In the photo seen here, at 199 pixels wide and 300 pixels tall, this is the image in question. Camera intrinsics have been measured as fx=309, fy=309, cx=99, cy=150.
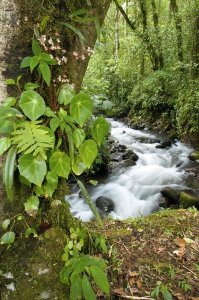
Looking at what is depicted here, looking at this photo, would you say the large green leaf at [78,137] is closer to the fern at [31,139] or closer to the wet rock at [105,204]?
the fern at [31,139]

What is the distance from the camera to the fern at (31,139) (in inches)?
58.0

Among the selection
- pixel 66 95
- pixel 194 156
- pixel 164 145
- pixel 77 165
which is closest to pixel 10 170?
pixel 77 165

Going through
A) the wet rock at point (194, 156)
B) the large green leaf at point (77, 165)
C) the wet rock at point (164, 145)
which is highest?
the large green leaf at point (77, 165)

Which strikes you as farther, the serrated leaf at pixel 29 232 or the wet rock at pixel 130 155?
the wet rock at pixel 130 155

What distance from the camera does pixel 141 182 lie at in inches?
296

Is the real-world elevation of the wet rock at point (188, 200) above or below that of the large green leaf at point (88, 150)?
below

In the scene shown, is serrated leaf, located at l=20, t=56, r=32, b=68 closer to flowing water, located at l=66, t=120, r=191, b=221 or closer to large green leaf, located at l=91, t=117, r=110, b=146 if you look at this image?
large green leaf, located at l=91, t=117, r=110, b=146

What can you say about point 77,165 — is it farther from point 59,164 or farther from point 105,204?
point 105,204

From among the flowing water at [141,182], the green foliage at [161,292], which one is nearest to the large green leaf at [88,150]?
the green foliage at [161,292]

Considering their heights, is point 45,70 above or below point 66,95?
above

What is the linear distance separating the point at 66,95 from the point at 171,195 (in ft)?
16.2

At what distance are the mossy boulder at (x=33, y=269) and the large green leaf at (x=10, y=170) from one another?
383mm

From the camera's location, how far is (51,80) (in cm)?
177

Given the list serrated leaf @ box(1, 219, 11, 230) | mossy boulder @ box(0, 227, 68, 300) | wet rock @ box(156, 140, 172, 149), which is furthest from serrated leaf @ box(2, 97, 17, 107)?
wet rock @ box(156, 140, 172, 149)
